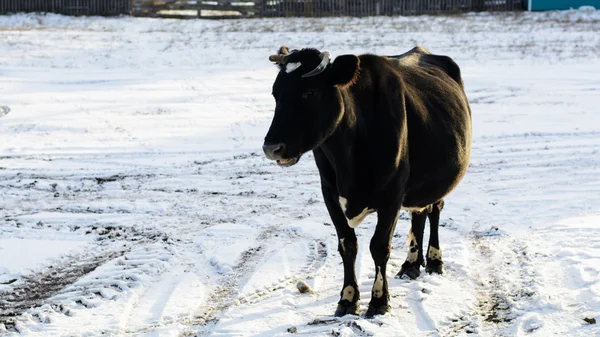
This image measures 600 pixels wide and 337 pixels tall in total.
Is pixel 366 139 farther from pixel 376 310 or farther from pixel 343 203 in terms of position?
pixel 376 310

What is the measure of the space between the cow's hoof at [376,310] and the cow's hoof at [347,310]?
97mm

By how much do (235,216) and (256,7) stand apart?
28.6m

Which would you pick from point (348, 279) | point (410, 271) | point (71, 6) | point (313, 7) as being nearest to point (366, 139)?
point (348, 279)

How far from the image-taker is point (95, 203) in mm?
11211

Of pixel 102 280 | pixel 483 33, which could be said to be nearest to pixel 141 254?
pixel 102 280

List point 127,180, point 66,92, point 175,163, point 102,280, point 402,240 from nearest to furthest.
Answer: point 102,280
point 402,240
point 127,180
point 175,163
point 66,92

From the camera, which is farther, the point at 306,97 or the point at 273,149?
the point at 306,97

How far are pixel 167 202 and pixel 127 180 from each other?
153 centimetres

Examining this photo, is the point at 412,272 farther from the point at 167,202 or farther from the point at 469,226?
the point at 167,202

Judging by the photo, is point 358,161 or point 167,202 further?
point 167,202

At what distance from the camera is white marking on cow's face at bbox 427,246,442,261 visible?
8266mm

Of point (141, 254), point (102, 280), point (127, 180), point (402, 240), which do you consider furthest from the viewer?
point (127, 180)

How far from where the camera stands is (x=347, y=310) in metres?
7.02

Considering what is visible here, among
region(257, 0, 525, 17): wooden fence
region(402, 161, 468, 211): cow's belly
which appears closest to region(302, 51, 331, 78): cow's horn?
region(402, 161, 468, 211): cow's belly
